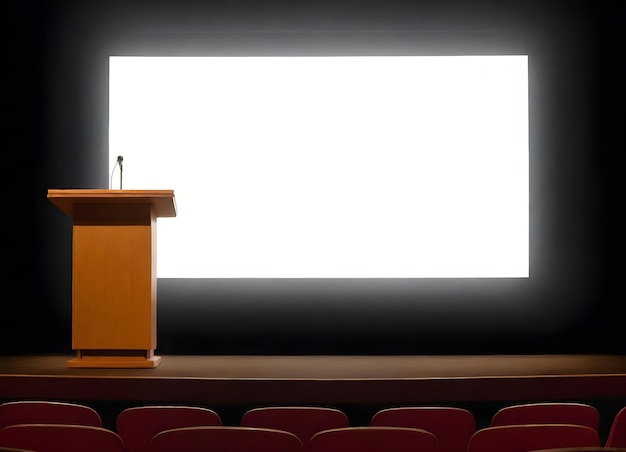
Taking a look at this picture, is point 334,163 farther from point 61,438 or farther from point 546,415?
point 61,438

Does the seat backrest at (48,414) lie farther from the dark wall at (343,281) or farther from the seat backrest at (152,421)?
the dark wall at (343,281)

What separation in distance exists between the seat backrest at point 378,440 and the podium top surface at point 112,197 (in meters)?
1.81

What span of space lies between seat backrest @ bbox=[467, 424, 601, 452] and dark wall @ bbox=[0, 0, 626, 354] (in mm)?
2808

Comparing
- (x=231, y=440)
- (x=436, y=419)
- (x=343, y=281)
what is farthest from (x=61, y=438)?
(x=343, y=281)

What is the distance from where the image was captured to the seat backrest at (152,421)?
8.05 feet

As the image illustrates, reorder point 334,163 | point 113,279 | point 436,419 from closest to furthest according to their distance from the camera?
point 436,419, point 113,279, point 334,163

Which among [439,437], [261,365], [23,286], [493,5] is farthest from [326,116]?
[439,437]

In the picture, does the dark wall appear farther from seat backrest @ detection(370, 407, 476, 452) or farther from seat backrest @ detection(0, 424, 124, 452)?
seat backrest @ detection(0, 424, 124, 452)

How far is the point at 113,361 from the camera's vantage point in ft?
11.7

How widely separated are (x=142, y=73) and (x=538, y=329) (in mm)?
3181

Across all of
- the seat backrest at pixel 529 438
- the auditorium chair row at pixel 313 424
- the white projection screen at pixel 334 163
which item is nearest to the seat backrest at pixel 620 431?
the auditorium chair row at pixel 313 424

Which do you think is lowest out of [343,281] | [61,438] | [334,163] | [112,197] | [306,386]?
[306,386]

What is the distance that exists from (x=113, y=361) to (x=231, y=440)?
188cm

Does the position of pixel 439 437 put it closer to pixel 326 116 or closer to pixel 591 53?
pixel 326 116
